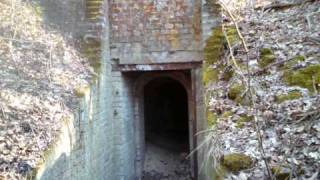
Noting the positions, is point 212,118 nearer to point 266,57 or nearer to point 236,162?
point 266,57

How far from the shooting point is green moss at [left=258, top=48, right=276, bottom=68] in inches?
278

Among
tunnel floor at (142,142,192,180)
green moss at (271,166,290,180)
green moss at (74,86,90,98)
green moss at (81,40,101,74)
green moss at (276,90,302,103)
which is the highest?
green moss at (81,40,101,74)

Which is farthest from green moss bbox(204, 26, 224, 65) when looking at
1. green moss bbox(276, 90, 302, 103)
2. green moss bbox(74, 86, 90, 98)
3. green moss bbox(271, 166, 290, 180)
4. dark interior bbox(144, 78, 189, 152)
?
green moss bbox(271, 166, 290, 180)

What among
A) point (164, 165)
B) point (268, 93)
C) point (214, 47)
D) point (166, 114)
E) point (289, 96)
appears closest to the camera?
point (289, 96)

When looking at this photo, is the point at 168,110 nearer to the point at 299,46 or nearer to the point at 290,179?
the point at 299,46

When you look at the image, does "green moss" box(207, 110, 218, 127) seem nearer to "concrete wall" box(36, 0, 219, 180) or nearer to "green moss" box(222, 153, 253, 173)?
"green moss" box(222, 153, 253, 173)

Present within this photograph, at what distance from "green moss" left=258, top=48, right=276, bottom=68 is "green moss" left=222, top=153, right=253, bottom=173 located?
2734 millimetres

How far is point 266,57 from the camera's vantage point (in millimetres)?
7262

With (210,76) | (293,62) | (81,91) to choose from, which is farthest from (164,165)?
(293,62)

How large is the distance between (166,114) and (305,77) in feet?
37.1

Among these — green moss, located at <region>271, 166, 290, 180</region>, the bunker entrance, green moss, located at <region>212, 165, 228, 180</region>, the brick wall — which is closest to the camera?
green moss, located at <region>271, 166, 290, 180</region>

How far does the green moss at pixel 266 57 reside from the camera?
705 cm

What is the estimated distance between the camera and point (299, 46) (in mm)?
6918

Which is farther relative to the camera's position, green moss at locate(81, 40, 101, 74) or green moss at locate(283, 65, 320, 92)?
green moss at locate(81, 40, 101, 74)
